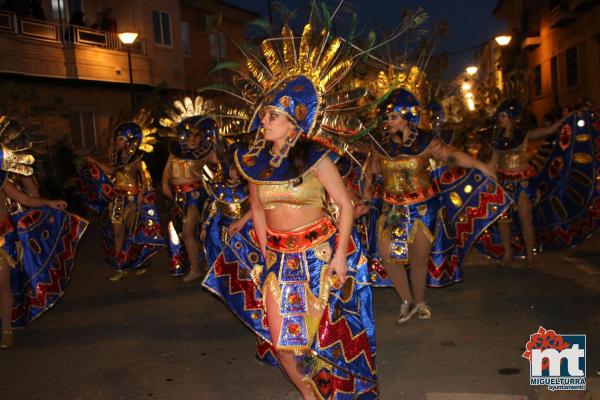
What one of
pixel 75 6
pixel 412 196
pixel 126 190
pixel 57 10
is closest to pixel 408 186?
pixel 412 196

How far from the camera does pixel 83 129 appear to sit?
23.0 metres

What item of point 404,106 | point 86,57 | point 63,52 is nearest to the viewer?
point 404,106

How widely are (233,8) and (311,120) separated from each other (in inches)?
1151

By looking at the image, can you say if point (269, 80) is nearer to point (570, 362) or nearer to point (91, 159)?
point (570, 362)

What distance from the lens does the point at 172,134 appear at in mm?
8117

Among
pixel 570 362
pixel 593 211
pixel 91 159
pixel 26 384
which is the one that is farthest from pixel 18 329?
pixel 593 211

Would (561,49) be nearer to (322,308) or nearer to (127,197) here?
(127,197)

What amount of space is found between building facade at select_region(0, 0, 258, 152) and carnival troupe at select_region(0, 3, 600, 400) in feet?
33.7

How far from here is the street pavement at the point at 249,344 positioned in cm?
428

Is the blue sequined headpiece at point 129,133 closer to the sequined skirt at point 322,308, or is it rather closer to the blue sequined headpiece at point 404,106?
the blue sequined headpiece at point 404,106

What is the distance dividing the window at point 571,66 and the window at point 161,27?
16396 mm

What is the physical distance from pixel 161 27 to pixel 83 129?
22.5 feet

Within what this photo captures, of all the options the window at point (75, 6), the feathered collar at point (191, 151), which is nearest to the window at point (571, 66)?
the feathered collar at point (191, 151)

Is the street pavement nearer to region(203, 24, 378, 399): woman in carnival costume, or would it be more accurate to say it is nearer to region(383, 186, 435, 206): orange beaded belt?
region(203, 24, 378, 399): woman in carnival costume
